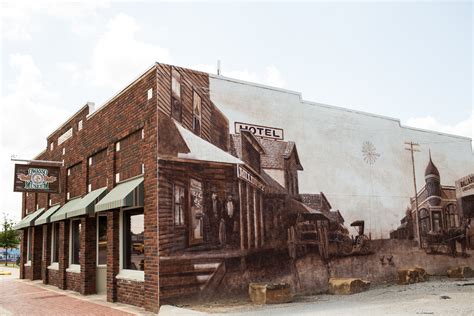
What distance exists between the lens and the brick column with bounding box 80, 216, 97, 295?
17.7 metres

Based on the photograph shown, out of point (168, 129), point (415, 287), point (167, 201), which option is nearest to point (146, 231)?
point (167, 201)

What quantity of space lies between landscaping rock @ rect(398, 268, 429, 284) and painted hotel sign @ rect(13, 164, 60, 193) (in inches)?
570

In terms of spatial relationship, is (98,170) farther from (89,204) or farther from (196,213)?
(196,213)

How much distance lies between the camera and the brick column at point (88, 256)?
696 inches

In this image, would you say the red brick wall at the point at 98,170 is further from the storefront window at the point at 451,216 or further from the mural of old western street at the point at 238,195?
the storefront window at the point at 451,216

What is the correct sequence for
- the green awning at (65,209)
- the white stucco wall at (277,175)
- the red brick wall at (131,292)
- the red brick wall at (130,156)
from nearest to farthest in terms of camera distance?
the red brick wall at (131,292) < the red brick wall at (130,156) < the white stucco wall at (277,175) < the green awning at (65,209)

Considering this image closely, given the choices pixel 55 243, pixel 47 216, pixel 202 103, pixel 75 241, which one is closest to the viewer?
pixel 202 103

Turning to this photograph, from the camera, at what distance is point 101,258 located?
17.8 meters

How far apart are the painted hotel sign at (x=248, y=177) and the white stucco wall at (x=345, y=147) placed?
4.98 feet

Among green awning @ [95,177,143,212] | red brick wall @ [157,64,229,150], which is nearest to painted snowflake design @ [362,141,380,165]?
red brick wall @ [157,64,229,150]

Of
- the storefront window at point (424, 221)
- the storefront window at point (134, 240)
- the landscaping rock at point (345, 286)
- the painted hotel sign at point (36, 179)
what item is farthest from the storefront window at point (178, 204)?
the storefront window at point (424, 221)

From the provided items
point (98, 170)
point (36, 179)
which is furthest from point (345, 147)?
point (36, 179)

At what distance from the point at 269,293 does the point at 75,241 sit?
9401mm

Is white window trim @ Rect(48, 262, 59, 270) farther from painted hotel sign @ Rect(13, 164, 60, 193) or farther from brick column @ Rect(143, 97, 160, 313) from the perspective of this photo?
brick column @ Rect(143, 97, 160, 313)
